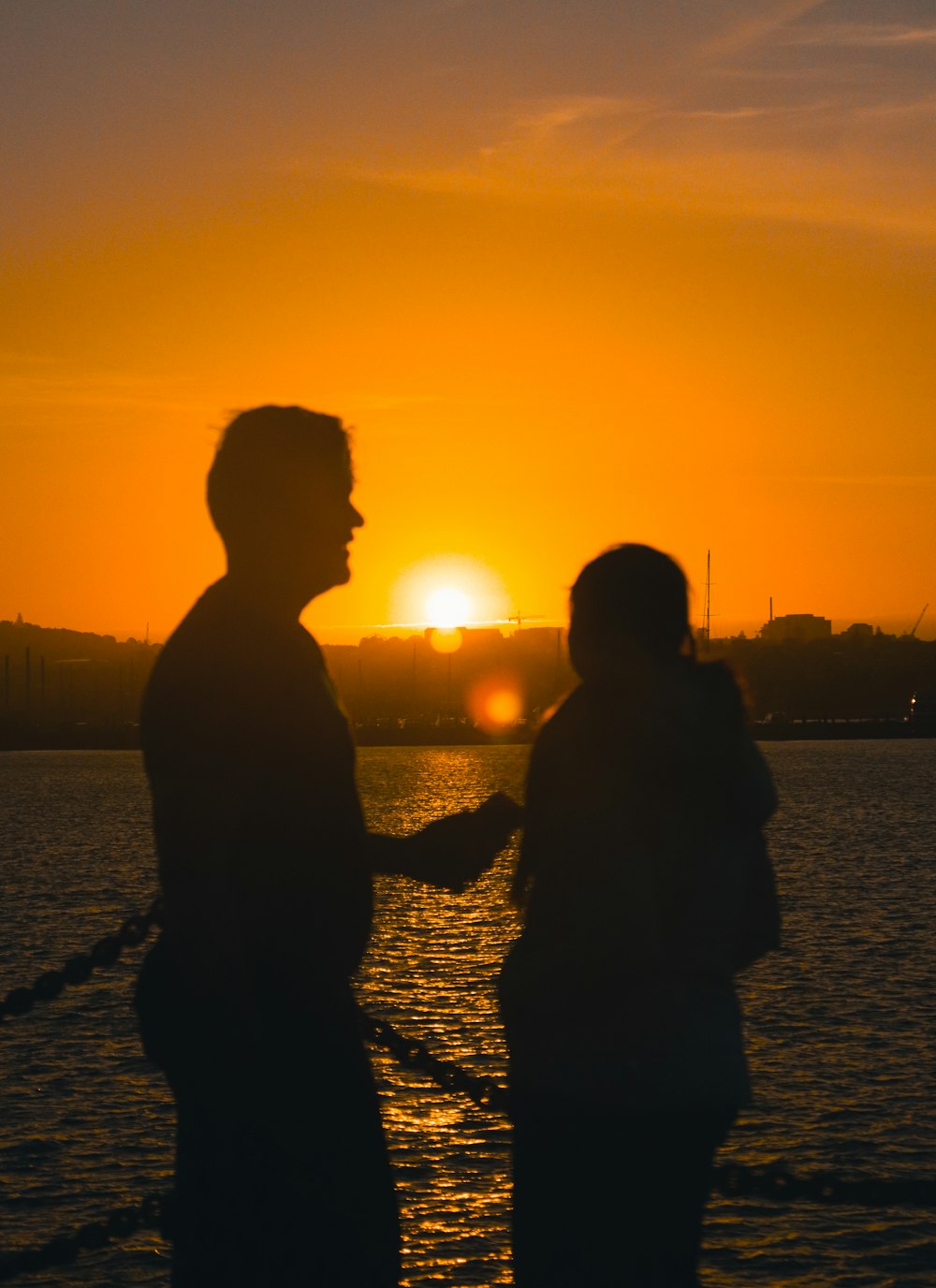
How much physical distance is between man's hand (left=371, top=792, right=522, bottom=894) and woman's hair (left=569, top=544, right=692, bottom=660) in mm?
678

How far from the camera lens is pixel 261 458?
3045 millimetres

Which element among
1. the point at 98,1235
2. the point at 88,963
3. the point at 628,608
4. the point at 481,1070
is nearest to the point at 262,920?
the point at 628,608

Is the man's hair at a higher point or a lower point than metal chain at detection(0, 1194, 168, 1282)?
higher

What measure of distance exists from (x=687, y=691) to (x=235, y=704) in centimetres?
84

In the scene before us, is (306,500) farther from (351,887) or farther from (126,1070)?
(126,1070)

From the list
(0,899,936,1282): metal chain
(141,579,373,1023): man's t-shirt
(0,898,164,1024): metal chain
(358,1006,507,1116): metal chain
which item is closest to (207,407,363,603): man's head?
(141,579,373,1023): man's t-shirt

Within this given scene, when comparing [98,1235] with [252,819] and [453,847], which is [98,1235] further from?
[252,819]

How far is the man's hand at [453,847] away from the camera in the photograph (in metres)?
3.49

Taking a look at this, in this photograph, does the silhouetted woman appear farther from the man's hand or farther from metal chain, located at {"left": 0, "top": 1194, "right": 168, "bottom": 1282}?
metal chain, located at {"left": 0, "top": 1194, "right": 168, "bottom": 1282}

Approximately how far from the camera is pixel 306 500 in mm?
3088

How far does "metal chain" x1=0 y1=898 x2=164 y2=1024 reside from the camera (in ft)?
12.1

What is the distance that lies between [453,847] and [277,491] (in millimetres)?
967

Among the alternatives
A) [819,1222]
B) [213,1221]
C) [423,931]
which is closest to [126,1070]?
[819,1222]

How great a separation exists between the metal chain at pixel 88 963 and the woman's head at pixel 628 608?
3.83 ft
